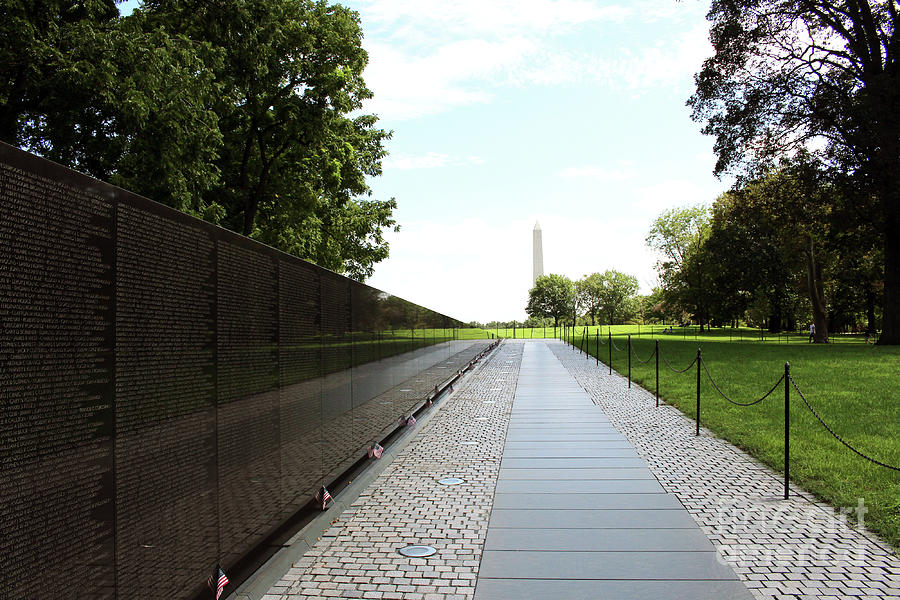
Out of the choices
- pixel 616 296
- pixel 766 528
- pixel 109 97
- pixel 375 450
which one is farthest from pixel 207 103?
pixel 616 296

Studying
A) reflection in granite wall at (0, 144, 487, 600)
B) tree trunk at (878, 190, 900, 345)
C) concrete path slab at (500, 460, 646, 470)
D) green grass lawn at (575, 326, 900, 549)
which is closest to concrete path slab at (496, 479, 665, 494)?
concrete path slab at (500, 460, 646, 470)

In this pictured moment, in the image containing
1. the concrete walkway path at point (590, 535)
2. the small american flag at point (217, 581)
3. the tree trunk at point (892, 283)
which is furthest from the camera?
the tree trunk at point (892, 283)

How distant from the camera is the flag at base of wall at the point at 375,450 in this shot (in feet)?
27.6

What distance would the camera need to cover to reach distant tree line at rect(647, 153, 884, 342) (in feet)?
100

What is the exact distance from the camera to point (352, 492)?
6.68 metres

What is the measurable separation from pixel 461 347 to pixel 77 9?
17.8 meters

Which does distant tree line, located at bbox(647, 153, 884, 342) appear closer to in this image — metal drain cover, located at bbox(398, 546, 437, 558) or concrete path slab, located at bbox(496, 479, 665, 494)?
concrete path slab, located at bbox(496, 479, 665, 494)

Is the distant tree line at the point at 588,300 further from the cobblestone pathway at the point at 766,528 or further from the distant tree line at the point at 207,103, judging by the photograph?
the cobblestone pathway at the point at 766,528

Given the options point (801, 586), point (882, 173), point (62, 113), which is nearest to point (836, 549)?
point (801, 586)

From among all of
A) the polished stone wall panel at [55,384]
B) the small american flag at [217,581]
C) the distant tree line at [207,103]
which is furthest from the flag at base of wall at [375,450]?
the distant tree line at [207,103]

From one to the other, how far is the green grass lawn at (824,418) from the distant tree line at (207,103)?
542 inches

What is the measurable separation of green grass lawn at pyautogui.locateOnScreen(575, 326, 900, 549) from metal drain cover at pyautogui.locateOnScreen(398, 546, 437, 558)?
3.80m

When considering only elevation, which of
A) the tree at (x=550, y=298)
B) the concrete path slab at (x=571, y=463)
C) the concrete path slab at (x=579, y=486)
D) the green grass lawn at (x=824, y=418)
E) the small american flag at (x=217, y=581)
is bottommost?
the concrete path slab at (x=571, y=463)

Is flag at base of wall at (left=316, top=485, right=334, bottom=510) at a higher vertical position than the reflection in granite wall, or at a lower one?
lower
